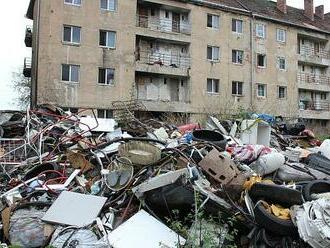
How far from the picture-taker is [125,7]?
92.1 feet

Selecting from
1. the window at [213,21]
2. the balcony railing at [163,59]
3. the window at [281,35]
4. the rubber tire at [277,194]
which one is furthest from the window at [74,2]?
the rubber tire at [277,194]

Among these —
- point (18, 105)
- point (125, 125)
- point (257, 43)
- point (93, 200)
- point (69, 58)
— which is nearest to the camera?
point (93, 200)

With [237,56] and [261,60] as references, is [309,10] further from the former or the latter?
[237,56]

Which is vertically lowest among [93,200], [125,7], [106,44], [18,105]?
[93,200]

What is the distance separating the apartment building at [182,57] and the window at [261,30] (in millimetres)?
74

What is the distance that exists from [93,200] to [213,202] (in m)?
1.77

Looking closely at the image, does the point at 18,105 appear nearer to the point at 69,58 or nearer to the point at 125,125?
the point at 69,58

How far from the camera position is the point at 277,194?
19.3 ft

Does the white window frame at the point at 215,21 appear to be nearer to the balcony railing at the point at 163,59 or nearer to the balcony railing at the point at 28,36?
the balcony railing at the point at 163,59

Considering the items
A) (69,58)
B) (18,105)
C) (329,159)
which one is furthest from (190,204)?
(18,105)

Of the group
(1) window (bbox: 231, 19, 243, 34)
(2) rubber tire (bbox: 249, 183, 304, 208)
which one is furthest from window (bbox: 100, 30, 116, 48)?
(2) rubber tire (bbox: 249, 183, 304, 208)

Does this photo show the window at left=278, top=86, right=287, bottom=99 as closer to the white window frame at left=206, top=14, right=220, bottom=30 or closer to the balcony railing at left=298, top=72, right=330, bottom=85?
the balcony railing at left=298, top=72, right=330, bottom=85

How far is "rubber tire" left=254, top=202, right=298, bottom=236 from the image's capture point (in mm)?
5387

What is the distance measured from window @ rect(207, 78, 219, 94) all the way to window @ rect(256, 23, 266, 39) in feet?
17.8
